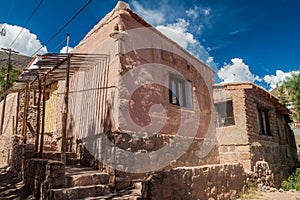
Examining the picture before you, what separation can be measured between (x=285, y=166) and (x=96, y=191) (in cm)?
1186

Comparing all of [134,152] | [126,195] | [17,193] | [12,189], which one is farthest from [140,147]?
[12,189]

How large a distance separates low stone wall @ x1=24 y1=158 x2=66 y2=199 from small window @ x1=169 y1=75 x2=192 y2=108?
4.42 meters

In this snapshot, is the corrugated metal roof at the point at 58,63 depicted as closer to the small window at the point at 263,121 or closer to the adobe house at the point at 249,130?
the adobe house at the point at 249,130

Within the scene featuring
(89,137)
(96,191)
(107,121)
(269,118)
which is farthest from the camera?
(269,118)

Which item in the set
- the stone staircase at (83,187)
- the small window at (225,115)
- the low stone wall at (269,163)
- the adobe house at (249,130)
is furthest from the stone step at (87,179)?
the small window at (225,115)

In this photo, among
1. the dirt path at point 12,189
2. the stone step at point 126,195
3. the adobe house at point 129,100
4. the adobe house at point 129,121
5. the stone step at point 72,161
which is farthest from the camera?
the stone step at point 72,161

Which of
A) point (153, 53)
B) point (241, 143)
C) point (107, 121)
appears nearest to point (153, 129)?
point (107, 121)

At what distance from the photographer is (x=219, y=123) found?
11.4m

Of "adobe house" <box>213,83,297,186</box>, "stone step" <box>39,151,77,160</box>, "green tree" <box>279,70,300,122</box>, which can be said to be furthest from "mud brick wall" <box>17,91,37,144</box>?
"green tree" <box>279,70,300,122</box>

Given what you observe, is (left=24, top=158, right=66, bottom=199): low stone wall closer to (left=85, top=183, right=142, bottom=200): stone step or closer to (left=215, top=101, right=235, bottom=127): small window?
(left=85, top=183, right=142, bottom=200): stone step

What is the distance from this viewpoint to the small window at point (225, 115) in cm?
1122

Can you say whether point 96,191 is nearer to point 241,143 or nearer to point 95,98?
point 95,98

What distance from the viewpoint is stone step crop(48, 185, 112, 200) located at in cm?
462

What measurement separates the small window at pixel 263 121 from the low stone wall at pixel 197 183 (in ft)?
12.9
